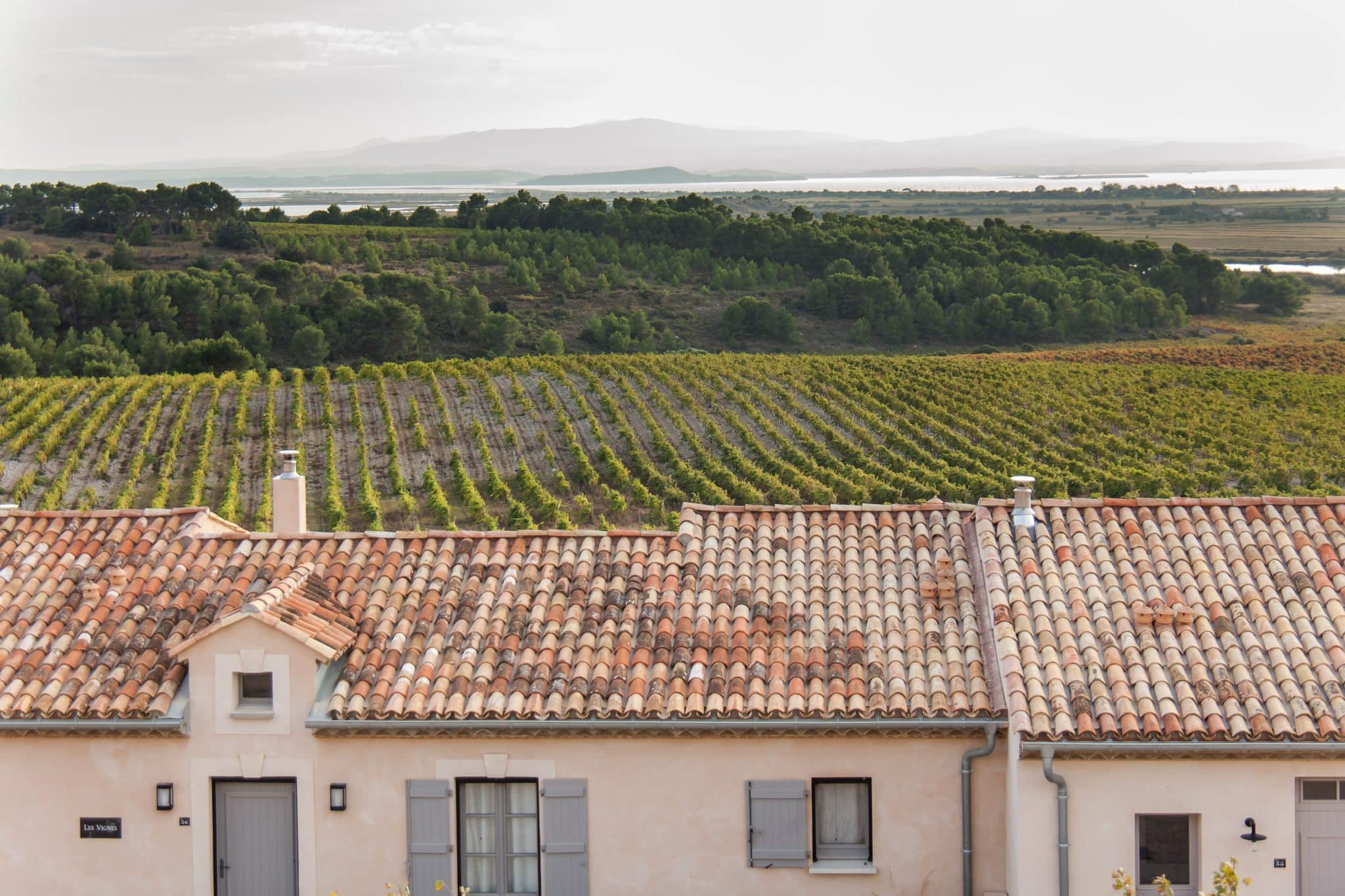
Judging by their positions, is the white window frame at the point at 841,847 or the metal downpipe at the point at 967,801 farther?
the white window frame at the point at 841,847

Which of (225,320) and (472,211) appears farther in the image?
(472,211)

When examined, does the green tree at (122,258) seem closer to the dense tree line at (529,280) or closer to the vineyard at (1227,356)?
the dense tree line at (529,280)

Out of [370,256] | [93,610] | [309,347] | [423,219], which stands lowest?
[93,610]

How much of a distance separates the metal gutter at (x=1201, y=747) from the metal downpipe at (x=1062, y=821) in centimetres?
16

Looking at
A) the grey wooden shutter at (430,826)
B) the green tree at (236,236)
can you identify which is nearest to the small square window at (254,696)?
the grey wooden shutter at (430,826)

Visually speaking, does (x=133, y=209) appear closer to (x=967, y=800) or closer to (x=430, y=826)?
(x=430, y=826)

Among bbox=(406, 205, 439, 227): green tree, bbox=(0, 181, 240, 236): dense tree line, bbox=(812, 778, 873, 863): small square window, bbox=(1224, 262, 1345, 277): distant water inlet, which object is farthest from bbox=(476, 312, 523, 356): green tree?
bbox=(1224, 262, 1345, 277): distant water inlet

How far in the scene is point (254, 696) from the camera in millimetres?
11742

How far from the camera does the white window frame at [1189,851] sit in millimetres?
10805

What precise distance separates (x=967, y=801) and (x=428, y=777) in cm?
436

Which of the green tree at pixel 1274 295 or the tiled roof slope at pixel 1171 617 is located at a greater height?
the green tree at pixel 1274 295

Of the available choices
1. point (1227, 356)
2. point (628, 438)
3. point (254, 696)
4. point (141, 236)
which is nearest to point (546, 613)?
point (254, 696)

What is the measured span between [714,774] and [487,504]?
2913cm

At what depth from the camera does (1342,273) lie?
144625 millimetres
